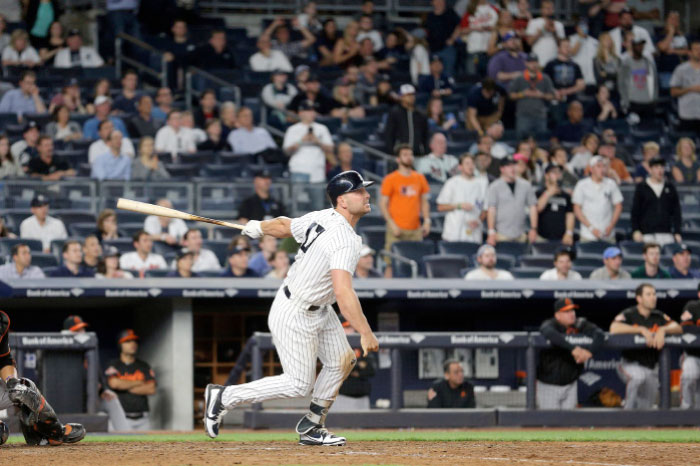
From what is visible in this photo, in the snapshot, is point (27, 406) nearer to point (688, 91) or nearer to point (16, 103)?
point (16, 103)

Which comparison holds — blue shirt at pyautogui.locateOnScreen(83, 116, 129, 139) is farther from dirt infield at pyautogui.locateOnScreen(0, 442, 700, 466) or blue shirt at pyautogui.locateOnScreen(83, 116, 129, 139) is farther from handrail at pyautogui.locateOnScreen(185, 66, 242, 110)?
dirt infield at pyautogui.locateOnScreen(0, 442, 700, 466)

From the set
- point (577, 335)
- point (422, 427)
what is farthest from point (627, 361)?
point (422, 427)

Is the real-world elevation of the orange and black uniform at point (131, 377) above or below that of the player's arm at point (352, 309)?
below

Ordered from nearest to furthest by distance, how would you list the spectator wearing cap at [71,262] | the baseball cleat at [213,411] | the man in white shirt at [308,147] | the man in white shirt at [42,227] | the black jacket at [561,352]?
the baseball cleat at [213,411] → the black jacket at [561,352] → the spectator wearing cap at [71,262] → the man in white shirt at [42,227] → the man in white shirt at [308,147]

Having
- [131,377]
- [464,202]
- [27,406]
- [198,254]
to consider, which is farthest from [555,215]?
[27,406]

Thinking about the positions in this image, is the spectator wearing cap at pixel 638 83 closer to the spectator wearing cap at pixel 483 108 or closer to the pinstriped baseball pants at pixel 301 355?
the spectator wearing cap at pixel 483 108

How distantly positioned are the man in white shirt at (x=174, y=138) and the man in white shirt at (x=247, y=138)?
0.55 meters

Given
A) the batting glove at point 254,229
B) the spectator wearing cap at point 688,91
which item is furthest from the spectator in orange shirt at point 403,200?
the spectator wearing cap at point 688,91

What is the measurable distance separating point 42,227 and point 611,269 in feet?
17.4

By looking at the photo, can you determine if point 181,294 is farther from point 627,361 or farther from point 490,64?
point 490,64

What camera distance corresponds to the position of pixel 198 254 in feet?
38.8

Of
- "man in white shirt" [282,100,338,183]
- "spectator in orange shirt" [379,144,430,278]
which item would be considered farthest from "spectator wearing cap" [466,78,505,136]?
"spectator in orange shirt" [379,144,430,278]

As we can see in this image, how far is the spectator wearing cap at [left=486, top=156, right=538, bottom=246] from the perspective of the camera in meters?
12.8

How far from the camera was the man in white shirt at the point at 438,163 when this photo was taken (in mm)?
14109
